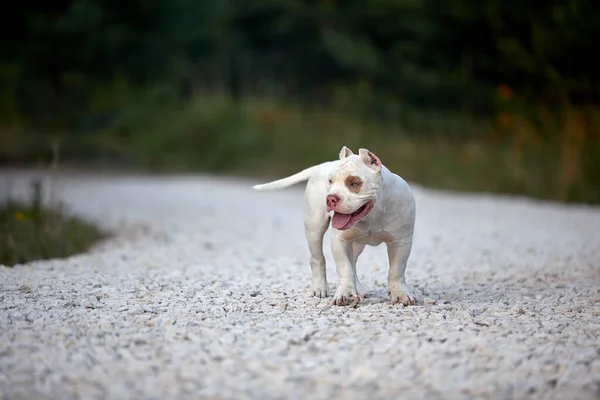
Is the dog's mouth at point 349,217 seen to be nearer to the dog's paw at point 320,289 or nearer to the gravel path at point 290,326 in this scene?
the gravel path at point 290,326

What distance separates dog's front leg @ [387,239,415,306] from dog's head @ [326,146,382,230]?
0.37 m

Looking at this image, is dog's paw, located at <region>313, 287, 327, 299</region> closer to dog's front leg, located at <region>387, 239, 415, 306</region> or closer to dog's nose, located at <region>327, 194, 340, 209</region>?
dog's front leg, located at <region>387, 239, 415, 306</region>

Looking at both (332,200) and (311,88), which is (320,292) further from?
(311,88)

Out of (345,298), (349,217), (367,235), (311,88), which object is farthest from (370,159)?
(311,88)

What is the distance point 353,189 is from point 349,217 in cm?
15

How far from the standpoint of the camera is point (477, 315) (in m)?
4.38

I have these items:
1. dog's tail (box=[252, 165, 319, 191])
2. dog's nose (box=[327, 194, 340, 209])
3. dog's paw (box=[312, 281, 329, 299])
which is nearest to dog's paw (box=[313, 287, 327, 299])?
dog's paw (box=[312, 281, 329, 299])

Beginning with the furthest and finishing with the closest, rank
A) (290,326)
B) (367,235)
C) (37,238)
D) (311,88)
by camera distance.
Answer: (311,88) → (37,238) → (367,235) → (290,326)

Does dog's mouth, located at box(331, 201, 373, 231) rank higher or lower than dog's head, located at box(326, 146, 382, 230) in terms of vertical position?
lower

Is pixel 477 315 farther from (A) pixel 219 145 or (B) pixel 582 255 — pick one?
(A) pixel 219 145

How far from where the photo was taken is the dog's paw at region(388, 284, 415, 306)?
461 cm

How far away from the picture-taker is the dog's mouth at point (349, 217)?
13.9 feet

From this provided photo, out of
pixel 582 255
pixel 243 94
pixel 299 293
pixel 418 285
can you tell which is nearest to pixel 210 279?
pixel 299 293

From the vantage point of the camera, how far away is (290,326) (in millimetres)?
4020
